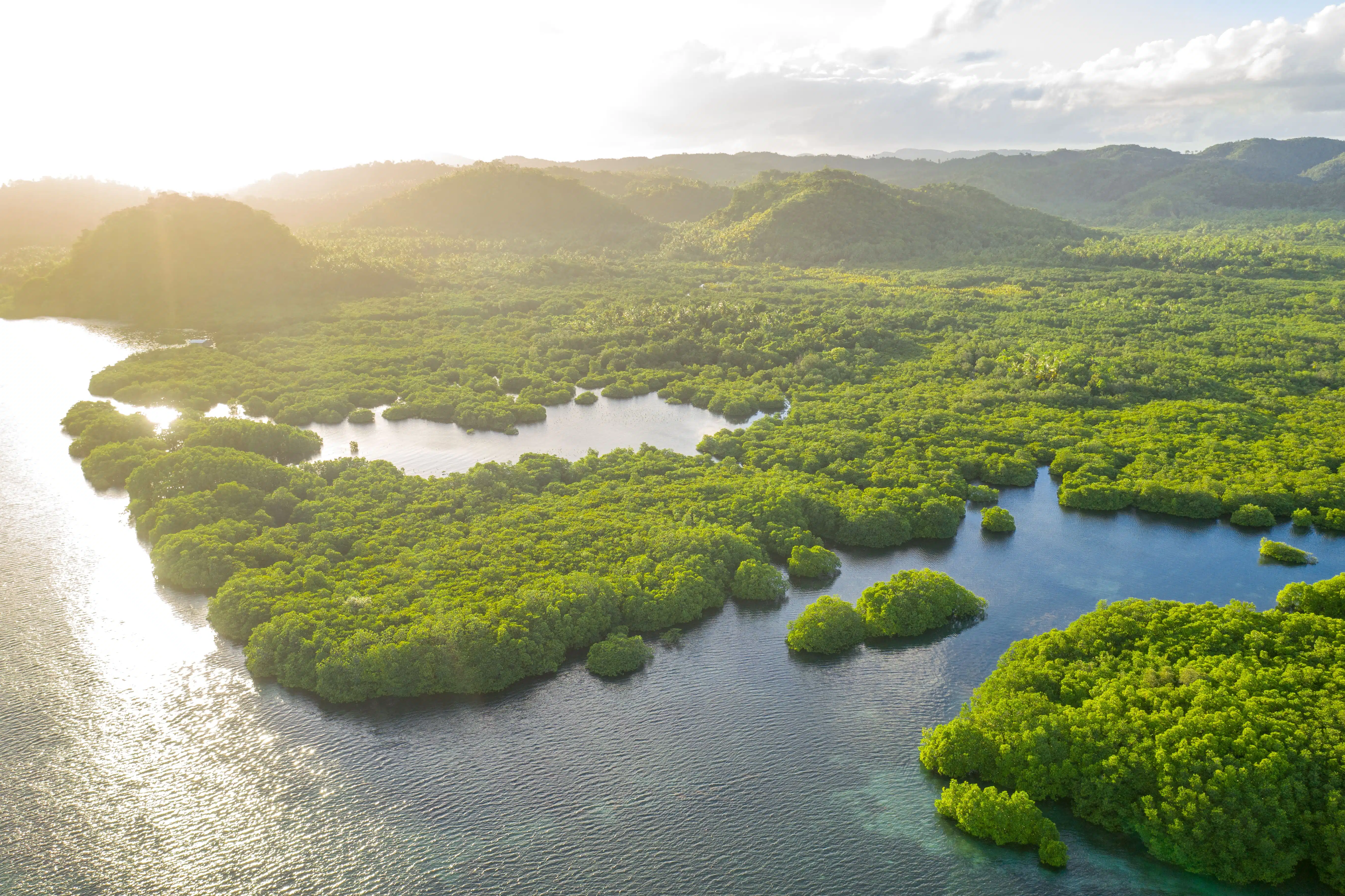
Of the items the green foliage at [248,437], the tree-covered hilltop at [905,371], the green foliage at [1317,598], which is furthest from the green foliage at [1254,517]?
the green foliage at [248,437]

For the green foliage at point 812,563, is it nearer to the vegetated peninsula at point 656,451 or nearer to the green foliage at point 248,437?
the vegetated peninsula at point 656,451

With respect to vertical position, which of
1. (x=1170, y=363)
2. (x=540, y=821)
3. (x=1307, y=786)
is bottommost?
(x=540, y=821)

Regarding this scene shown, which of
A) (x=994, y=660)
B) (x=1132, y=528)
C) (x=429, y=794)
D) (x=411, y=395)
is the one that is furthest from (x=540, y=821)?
(x=411, y=395)

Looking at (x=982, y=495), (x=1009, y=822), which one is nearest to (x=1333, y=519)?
(x=982, y=495)

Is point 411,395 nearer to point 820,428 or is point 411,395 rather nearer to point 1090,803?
point 820,428

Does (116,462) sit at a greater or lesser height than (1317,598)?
greater

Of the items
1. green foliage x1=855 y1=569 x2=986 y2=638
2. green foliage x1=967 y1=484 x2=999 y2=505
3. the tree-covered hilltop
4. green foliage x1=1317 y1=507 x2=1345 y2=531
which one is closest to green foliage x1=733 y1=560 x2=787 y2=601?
green foliage x1=855 y1=569 x2=986 y2=638

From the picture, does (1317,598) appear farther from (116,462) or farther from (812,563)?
(116,462)
